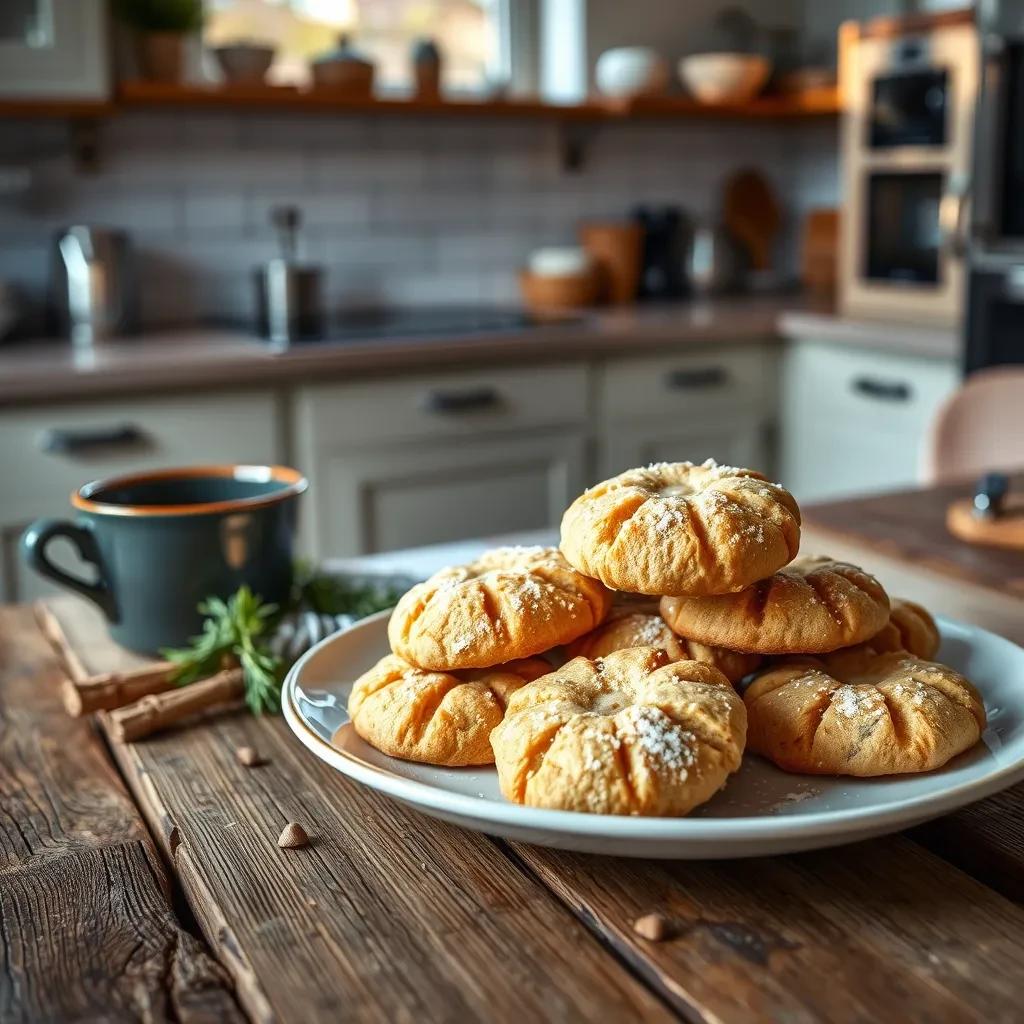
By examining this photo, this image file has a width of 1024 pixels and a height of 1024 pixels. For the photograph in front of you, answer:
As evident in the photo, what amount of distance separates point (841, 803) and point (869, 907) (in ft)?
0.17

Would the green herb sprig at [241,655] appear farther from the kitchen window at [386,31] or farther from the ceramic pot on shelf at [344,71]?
the kitchen window at [386,31]

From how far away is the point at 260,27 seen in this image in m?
3.15

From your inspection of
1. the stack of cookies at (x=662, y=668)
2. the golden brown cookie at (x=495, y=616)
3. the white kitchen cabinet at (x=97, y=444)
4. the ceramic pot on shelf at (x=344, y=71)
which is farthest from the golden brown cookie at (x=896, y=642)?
the ceramic pot on shelf at (x=344, y=71)

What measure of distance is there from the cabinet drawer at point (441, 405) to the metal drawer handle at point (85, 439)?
323mm

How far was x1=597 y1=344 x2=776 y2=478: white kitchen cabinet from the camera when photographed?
2.85m

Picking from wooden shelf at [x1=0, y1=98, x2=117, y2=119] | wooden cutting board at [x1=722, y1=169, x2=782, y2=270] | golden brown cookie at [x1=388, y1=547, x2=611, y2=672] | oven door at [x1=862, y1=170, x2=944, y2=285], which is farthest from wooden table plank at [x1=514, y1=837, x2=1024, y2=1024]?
wooden cutting board at [x1=722, y1=169, x2=782, y2=270]

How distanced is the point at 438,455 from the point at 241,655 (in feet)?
5.76

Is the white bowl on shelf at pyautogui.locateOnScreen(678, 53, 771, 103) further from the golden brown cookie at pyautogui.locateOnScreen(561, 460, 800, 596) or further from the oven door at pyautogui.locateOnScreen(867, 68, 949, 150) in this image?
the golden brown cookie at pyautogui.locateOnScreen(561, 460, 800, 596)

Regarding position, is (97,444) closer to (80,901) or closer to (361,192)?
(361,192)

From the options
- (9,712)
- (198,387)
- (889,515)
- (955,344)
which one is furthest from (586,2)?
(9,712)

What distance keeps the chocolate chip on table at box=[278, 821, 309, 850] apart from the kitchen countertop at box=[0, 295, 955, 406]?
172cm

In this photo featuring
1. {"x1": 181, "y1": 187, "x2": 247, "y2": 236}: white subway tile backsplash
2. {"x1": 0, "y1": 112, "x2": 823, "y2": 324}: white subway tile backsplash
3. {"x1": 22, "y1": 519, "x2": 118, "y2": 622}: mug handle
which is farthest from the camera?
{"x1": 181, "y1": 187, "x2": 247, "y2": 236}: white subway tile backsplash

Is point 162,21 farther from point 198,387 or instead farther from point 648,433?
point 648,433

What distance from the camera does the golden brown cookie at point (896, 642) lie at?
2.41ft
